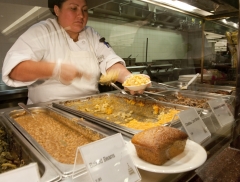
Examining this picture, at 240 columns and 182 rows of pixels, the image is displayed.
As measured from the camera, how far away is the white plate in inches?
24.7

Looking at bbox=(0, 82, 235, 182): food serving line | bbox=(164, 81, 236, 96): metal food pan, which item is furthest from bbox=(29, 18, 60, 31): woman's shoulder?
bbox=(164, 81, 236, 96): metal food pan

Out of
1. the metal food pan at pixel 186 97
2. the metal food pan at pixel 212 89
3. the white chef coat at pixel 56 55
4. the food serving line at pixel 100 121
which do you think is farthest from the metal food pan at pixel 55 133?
the metal food pan at pixel 212 89

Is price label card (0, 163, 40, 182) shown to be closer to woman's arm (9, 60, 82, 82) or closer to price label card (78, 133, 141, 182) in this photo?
price label card (78, 133, 141, 182)

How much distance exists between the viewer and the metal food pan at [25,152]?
23.9 inches

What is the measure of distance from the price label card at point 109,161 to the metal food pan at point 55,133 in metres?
0.08

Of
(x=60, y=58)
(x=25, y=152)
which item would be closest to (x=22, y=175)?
(x=25, y=152)

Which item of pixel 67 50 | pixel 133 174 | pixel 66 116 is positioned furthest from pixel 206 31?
pixel 133 174

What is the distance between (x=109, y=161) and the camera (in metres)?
0.58

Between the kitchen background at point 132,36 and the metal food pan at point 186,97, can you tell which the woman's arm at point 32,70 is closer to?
the metal food pan at point 186,97

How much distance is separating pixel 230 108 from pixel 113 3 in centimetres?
251

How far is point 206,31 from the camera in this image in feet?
7.92

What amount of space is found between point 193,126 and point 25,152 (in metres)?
0.72

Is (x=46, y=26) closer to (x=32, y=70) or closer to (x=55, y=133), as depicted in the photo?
(x=32, y=70)

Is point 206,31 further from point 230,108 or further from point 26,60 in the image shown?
point 26,60
